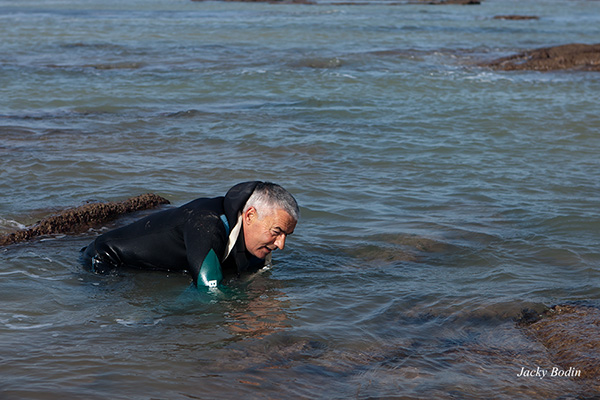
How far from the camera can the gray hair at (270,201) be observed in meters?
4.68

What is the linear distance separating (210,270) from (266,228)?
0.46 metres

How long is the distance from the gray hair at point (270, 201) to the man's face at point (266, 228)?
26 millimetres

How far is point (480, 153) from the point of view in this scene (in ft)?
33.8

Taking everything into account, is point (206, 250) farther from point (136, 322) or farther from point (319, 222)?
point (319, 222)

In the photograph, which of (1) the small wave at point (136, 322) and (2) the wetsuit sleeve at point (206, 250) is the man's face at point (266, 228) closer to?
(2) the wetsuit sleeve at point (206, 250)

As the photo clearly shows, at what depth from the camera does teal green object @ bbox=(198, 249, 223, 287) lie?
474cm

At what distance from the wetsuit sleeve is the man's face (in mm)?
183

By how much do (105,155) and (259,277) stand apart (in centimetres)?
489

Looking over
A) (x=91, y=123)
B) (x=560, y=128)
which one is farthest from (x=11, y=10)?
(x=560, y=128)

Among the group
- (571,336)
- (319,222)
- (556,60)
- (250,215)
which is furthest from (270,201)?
(556,60)

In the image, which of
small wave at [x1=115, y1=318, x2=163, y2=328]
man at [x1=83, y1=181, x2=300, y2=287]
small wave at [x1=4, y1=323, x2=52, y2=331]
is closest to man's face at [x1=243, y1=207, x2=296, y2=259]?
man at [x1=83, y1=181, x2=300, y2=287]

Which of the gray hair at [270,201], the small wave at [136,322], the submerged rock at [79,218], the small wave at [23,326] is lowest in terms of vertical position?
the small wave at [136,322]

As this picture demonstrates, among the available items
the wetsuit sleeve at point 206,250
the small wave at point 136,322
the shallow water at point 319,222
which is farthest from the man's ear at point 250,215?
the small wave at point 136,322

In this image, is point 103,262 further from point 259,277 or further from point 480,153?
point 480,153
